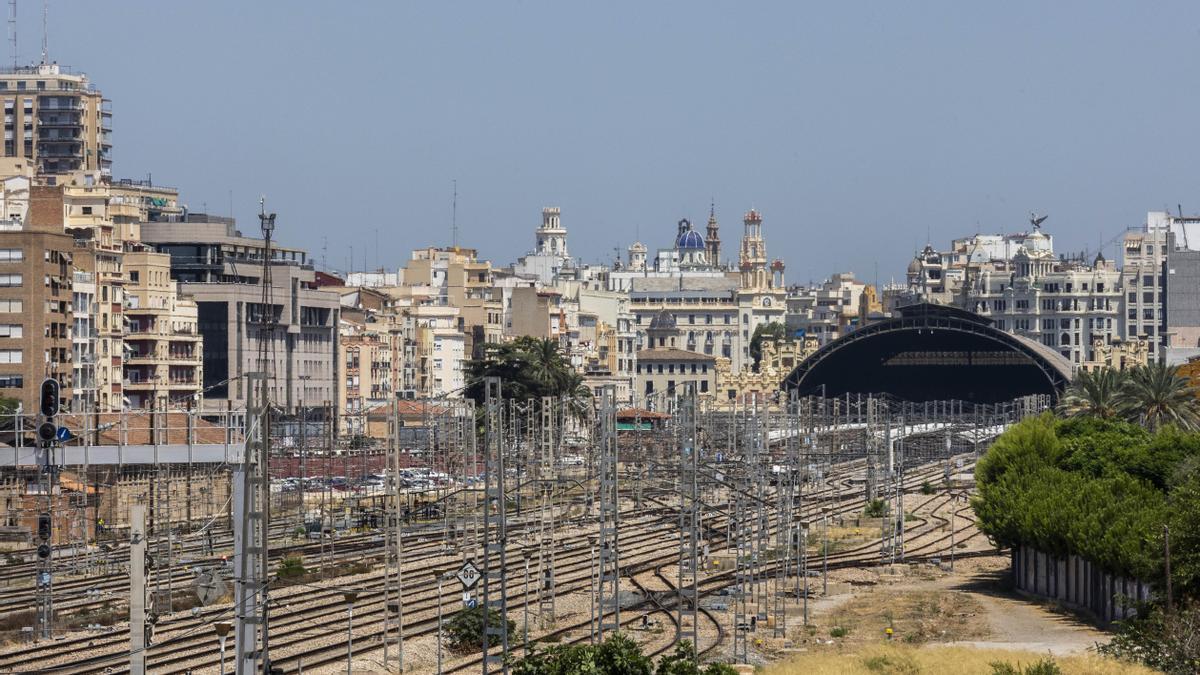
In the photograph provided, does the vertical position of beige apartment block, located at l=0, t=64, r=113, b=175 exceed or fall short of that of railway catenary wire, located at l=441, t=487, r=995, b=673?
it exceeds it

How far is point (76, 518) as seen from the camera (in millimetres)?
77375

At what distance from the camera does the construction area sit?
4925 cm

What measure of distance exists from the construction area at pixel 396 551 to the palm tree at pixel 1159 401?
334 inches

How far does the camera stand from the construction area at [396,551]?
4925 centimetres

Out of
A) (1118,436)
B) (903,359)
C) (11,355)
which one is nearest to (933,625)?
(1118,436)

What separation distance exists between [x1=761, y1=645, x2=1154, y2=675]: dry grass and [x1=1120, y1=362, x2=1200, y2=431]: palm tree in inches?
1992

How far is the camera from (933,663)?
48.1m

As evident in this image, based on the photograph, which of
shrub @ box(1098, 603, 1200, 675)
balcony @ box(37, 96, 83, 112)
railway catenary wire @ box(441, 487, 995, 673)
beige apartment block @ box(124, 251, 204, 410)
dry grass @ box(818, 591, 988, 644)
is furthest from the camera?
balcony @ box(37, 96, 83, 112)

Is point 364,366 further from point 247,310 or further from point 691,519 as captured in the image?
point 691,519

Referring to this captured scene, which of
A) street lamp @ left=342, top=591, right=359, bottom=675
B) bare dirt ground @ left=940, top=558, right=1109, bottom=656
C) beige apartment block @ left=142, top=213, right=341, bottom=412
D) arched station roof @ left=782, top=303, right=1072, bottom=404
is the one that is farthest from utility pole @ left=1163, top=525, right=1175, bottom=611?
arched station roof @ left=782, top=303, right=1072, bottom=404

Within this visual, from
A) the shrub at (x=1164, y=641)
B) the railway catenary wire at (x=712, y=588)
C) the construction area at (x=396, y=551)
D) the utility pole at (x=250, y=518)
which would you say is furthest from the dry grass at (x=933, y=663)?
the utility pole at (x=250, y=518)

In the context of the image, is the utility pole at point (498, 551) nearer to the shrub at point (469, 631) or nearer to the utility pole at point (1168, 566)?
the shrub at point (469, 631)

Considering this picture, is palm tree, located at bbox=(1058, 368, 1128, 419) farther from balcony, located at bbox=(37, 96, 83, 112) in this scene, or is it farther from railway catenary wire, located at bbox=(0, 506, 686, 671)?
balcony, located at bbox=(37, 96, 83, 112)

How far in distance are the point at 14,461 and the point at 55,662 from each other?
2876 centimetres
